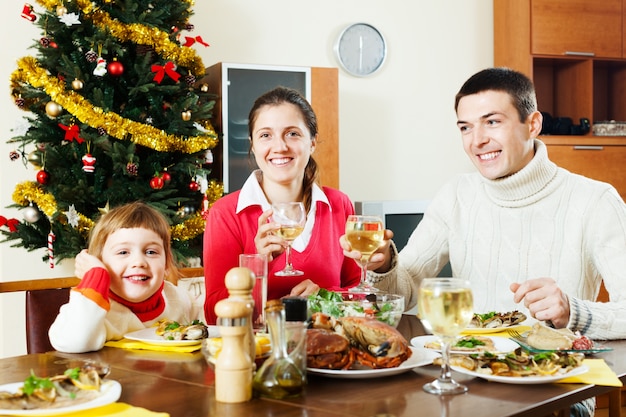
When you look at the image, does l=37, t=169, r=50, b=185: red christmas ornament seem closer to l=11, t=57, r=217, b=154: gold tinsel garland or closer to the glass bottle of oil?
l=11, t=57, r=217, b=154: gold tinsel garland

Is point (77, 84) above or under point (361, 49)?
under

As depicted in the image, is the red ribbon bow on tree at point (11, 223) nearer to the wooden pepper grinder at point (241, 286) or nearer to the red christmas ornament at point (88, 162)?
the red christmas ornament at point (88, 162)

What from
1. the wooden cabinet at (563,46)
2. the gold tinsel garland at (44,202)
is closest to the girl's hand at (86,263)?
the gold tinsel garland at (44,202)

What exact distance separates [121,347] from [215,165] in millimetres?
2442

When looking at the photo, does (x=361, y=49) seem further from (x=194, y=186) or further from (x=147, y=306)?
(x=147, y=306)

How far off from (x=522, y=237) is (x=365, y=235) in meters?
0.60

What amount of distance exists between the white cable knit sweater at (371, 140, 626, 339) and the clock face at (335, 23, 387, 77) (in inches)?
95.9

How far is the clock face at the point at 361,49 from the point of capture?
468cm

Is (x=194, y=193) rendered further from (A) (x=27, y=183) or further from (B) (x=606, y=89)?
(B) (x=606, y=89)

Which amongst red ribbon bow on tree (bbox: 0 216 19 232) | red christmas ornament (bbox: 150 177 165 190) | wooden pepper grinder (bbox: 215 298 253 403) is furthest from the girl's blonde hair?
red ribbon bow on tree (bbox: 0 216 19 232)

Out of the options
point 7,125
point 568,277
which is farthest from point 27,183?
point 568,277

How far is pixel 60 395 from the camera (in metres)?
1.13

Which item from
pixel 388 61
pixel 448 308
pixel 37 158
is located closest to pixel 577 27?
pixel 388 61

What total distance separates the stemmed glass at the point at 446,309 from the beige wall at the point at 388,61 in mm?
3296
